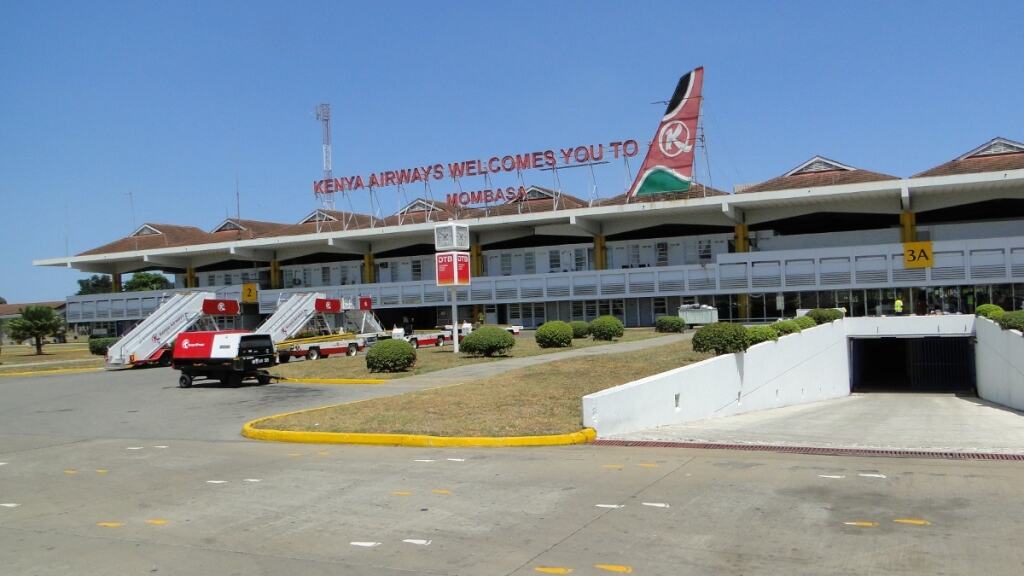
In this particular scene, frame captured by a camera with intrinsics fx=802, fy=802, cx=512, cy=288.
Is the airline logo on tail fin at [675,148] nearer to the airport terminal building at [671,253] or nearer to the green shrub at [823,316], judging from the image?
the airport terminal building at [671,253]

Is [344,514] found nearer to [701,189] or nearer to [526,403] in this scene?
[526,403]

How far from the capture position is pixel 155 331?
1470 inches

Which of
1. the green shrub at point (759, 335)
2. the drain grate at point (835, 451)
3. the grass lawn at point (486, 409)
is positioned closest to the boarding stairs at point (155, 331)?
the grass lawn at point (486, 409)

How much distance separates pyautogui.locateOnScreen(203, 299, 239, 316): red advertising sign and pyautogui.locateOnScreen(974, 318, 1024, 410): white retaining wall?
33771mm

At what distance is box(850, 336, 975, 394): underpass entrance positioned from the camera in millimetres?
39562

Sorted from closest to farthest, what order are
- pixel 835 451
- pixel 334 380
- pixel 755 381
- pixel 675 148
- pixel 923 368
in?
1. pixel 835 451
2. pixel 755 381
3. pixel 334 380
4. pixel 923 368
5. pixel 675 148

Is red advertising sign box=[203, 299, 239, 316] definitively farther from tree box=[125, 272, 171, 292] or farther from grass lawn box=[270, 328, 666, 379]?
tree box=[125, 272, 171, 292]

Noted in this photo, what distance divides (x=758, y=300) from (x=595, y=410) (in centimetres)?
3988

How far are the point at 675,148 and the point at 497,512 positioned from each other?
156 ft

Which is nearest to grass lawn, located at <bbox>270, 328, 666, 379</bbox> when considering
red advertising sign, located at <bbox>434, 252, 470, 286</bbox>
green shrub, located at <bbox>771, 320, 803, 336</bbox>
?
red advertising sign, located at <bbox>434, 252, 470, 286</bbox>

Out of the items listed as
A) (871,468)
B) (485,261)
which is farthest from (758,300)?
(871,468)

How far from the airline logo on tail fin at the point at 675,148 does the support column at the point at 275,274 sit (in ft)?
104

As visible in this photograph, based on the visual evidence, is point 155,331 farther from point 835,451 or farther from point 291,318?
point 835,451

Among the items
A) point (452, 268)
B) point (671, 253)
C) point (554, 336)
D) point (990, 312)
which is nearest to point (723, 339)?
point (554, 336)
